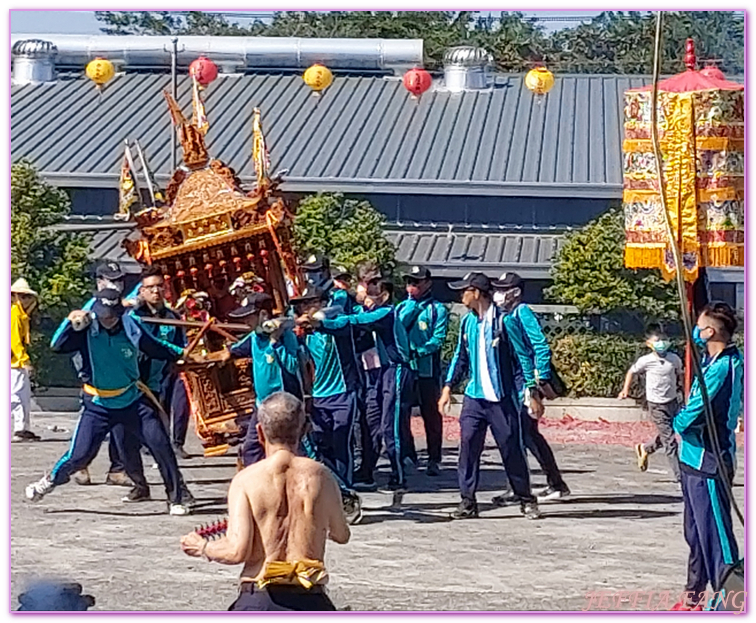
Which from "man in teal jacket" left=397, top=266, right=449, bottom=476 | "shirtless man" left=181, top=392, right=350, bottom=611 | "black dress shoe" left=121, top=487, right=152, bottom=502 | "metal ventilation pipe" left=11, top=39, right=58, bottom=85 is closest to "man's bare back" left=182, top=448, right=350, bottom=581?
"shirtless man" left=181, top=392, right=350, bottom=611

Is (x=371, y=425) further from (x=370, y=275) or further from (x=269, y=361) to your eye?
(x=269, y=361)

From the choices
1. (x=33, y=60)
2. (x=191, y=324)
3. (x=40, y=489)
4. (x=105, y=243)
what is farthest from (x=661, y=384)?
(x=33, y=60)

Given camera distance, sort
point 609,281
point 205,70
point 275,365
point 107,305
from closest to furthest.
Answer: point 275,365, point 107,305, point 609,281, point 205,70

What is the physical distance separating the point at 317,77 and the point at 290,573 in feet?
44.8

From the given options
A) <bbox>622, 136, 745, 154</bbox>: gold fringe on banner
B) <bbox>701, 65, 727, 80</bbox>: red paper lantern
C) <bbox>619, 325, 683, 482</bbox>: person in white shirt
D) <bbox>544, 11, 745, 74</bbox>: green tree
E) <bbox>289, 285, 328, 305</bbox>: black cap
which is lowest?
<bbox>619, 325, 683, 482</bbox>: person in white shirt

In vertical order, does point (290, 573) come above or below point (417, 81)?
below

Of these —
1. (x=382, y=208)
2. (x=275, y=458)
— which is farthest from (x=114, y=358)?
(x=382, y=208)

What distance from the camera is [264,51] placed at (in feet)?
60.8

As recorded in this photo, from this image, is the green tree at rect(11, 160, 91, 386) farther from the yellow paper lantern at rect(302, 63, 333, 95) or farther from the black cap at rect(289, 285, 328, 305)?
the black cap at rect(289, 285, 328, 305)

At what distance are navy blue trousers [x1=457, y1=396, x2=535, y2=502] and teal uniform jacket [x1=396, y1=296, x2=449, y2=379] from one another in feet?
6.54

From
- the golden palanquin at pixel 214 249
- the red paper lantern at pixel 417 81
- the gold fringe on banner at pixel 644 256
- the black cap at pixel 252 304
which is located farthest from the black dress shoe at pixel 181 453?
the red paper lantern at pixel 417 81

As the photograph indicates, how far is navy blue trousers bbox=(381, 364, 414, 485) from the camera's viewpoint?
1070cm

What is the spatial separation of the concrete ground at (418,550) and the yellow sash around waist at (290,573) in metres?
2.20

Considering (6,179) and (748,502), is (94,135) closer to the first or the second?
(6,179)
